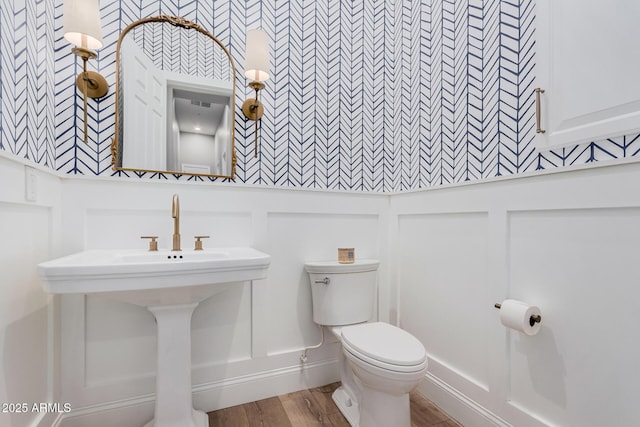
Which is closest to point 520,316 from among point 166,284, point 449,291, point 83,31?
point 449,291

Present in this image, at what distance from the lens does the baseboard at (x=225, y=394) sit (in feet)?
4.40

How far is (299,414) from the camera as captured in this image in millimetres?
1502

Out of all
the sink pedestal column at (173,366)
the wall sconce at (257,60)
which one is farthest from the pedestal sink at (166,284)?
the wall sconce at (257,60)

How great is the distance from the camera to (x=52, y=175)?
1.24 meters

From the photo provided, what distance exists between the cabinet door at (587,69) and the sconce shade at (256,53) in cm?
117

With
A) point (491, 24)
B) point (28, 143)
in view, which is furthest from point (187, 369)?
point (491, 24)

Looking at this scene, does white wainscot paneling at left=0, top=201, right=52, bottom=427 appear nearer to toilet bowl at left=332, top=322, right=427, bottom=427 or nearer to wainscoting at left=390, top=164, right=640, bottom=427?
toilet bowl at left=332, top=322, right=427, bottom=427

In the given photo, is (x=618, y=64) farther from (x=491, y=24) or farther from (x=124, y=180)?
(x=124, y=180)

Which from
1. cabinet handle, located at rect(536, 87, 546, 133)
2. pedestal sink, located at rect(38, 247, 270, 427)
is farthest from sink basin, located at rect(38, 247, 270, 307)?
cabinet handle, located at rect(536, 87, 546, 133)

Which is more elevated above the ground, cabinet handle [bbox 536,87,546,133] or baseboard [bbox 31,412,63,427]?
cabinet handle [bbox 536,87,546,133]

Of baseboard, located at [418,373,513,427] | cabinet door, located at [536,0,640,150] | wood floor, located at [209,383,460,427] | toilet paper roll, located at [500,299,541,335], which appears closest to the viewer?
cabinet door, located at [536,0,640,150]

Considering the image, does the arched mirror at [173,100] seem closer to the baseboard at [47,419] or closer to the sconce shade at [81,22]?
the sconce shade at [81,22]

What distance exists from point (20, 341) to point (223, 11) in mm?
1680

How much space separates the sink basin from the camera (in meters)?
0.92
